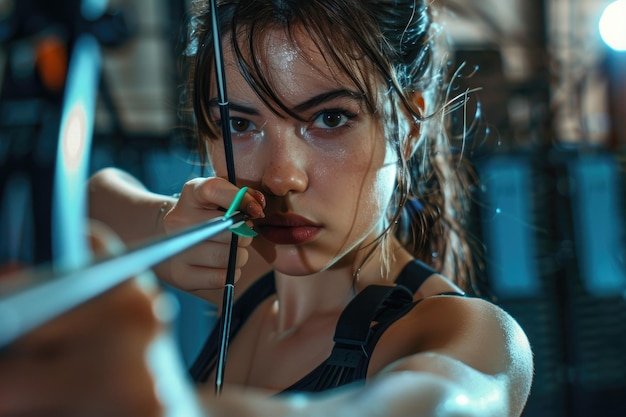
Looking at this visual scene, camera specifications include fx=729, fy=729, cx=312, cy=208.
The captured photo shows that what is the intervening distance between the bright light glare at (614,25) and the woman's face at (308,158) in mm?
1807

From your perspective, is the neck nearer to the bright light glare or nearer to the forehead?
the forehead

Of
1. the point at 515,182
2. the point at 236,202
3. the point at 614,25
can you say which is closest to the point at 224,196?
the point at 236,202

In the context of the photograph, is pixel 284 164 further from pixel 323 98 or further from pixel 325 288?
pixel 325 288

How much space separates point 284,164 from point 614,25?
203 centimetres

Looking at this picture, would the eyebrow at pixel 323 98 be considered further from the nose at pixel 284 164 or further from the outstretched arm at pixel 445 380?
the outstretched arm at pixel 445 380

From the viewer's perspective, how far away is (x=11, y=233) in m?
2.14

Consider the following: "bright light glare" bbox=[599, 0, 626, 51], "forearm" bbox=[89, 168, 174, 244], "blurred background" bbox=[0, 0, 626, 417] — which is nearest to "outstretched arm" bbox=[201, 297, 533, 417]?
"forearm" bbox=[89, 168, 174, 244]

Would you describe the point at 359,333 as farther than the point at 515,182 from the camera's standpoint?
No

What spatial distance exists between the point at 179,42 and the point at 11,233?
4.97ft

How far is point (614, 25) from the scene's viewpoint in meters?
2.32

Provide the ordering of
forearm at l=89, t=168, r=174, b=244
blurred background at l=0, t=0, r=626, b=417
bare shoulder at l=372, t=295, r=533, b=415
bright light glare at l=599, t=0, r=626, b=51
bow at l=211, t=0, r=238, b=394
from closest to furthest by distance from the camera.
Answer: bare shoulder at l=372, t=295, r=533, b=415 < bow at l=211, t=0, r=238, b=394 < forearm at l=89, t=168, r=174, b=244 < blurred background at l=0, t=0, r=626, b=417 < bright light glare at l=599, t=0, r=626, b=51

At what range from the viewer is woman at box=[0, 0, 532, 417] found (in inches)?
24.0

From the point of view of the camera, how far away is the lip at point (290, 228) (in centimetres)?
68

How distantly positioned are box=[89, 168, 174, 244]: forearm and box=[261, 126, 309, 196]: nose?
0.95 ft
